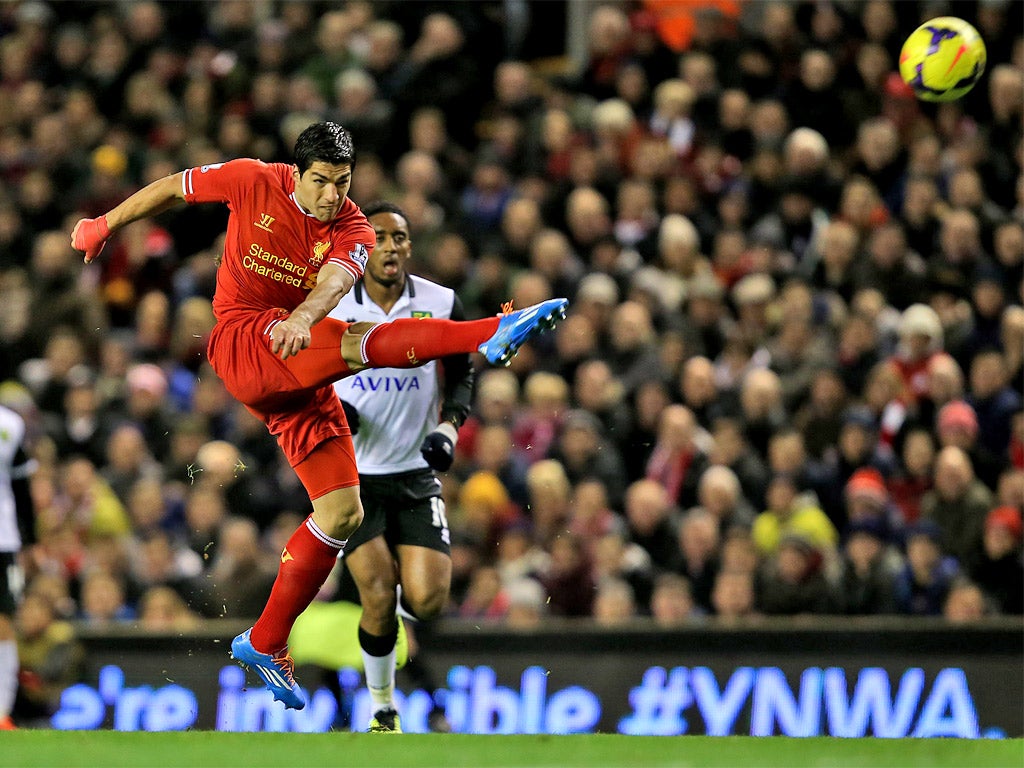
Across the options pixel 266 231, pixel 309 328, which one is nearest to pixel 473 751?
pixel 309 328

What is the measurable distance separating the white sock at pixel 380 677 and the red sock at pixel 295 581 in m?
0.76

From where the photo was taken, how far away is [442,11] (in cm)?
1520

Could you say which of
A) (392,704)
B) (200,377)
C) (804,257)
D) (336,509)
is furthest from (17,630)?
(804,257)

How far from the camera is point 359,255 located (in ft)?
25.3

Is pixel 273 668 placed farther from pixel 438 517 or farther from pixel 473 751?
pixel 473 751

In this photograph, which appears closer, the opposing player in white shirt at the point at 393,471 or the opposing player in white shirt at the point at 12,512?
the opposing player in white shirt at the point at 393,471

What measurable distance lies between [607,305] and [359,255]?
4.73 metres

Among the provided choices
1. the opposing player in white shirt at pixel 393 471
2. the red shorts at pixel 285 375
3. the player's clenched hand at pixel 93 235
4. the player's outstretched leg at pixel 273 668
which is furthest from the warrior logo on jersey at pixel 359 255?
the player's outstretched leg at pixel 273 668

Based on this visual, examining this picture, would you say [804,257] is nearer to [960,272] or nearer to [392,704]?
[960,272]

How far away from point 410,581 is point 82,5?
10.2 meters

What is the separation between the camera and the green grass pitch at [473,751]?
6836mm

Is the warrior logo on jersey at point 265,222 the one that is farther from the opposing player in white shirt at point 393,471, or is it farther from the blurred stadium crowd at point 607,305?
the blurred stadium crowd at point 607,305

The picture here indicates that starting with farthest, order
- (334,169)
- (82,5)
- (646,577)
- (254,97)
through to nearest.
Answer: (82,5) → (254,97) → (646,577) → (334,169)

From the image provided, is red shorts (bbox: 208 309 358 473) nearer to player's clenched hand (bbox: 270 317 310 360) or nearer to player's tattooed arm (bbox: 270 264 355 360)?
player's tattooed arm (bbox: 270 264 355 360)
